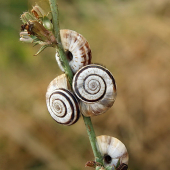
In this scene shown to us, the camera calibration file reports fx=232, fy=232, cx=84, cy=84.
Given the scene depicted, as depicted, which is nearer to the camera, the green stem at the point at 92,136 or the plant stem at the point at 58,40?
the plant stem at the point at 58,40

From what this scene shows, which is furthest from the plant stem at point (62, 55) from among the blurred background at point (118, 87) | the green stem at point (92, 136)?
the blurred background at point (118, 87)

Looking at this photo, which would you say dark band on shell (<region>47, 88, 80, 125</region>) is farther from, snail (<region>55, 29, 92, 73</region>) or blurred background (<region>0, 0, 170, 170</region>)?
blurred background (<region>0, 0, 170, 170</region>)

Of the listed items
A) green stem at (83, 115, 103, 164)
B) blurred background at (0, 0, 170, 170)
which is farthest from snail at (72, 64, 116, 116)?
blurred background at (0, 0, 170, 170)

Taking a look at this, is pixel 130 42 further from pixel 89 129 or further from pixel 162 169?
pixel 89 129

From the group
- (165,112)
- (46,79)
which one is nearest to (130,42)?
(165,112)

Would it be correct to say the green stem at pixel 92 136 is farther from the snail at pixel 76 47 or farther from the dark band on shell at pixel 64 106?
the snail at pixel 76 47

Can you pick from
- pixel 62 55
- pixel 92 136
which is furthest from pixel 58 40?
pixel 92 136
